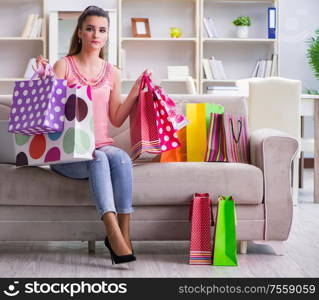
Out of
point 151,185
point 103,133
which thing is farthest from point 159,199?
point 103,133

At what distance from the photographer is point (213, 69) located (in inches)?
283

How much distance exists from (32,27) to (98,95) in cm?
410

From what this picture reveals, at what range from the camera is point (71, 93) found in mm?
2904

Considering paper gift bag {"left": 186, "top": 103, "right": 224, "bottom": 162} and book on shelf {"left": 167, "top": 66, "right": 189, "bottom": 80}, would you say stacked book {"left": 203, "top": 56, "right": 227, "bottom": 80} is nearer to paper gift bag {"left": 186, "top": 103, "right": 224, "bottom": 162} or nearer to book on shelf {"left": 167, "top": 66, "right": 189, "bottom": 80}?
book on shelf {"left": 167, "top": 66, "right": 189, "bottom": 80}

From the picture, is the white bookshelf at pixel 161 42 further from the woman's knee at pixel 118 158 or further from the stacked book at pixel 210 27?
the woman's knee at pixel 118 158

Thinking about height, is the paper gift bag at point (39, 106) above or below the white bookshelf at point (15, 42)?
below

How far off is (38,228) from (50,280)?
1.59 ft

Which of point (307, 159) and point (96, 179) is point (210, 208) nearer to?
point (96, 179)

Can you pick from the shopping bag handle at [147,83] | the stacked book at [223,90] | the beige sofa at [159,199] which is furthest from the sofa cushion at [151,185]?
the stacked book at [223,90]

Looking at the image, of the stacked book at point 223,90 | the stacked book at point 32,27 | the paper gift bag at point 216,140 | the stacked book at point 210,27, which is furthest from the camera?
the stacked book at point 210,27

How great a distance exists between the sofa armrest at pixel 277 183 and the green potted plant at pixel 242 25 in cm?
421

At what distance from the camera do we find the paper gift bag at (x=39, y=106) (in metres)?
2.86

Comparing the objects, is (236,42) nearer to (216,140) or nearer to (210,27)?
(210,27)

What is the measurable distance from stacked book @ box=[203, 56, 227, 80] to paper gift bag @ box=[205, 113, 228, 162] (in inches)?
149
